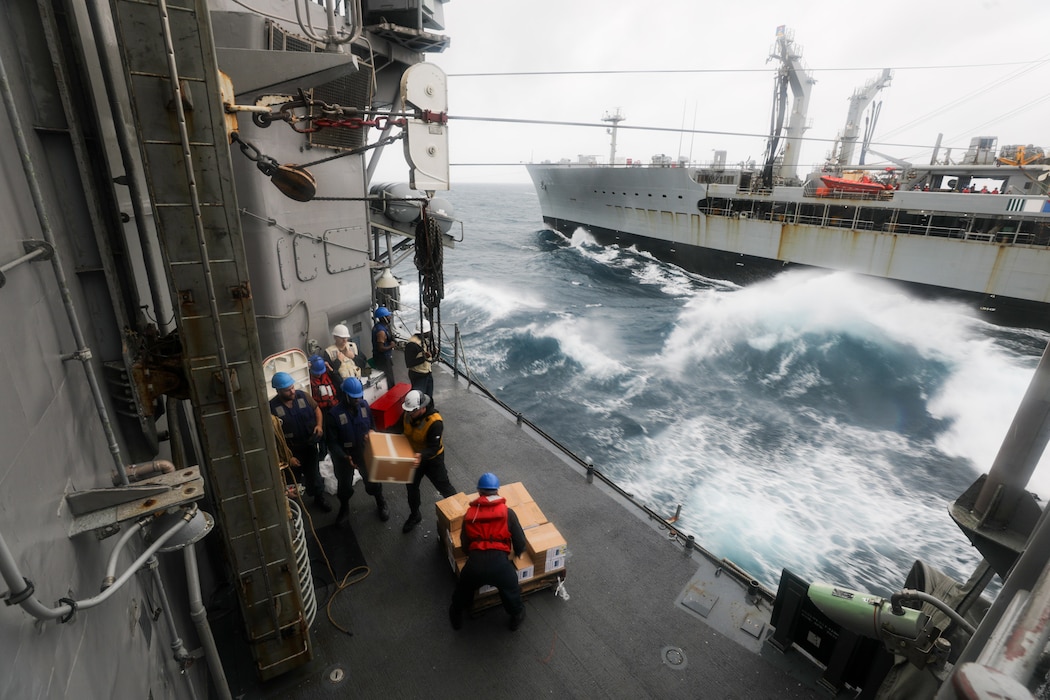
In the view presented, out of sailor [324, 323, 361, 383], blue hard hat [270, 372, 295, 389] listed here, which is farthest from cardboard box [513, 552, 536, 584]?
sailor [324, 323, 361, 383]

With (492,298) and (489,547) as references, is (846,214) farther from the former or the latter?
(489,547)

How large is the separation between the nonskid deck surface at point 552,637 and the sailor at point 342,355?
2.24m

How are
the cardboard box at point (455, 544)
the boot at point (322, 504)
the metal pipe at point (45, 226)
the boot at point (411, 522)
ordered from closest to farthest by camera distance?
1. the metal pipe at point (45, 226)
2. the cardboard box at point (455, 544)
3. the boot at point (411, 522)
4. the boot at point (322, 504)

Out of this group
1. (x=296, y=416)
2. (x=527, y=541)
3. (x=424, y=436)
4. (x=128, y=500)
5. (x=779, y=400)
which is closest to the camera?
(x=128, y=500)

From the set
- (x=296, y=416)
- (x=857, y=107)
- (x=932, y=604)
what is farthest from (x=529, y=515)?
(x=857, y=107)

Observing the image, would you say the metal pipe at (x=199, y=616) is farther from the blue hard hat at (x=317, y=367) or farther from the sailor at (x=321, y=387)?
the blue hard hat at (x=317, y=367)

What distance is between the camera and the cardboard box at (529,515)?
5.55 m

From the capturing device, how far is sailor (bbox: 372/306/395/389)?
905 centimetres

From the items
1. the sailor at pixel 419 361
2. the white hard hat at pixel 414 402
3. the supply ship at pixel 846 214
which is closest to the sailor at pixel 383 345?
the sailor at pixel 419 361

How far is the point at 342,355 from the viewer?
27.0 feet

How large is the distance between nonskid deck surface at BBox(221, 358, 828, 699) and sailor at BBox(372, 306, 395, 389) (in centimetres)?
317

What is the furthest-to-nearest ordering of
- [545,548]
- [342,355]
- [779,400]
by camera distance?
[779,400]
[342,355]
[545,548]

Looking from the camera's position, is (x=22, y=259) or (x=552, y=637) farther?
(x=552, y=637)

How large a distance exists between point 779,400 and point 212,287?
640 inches
